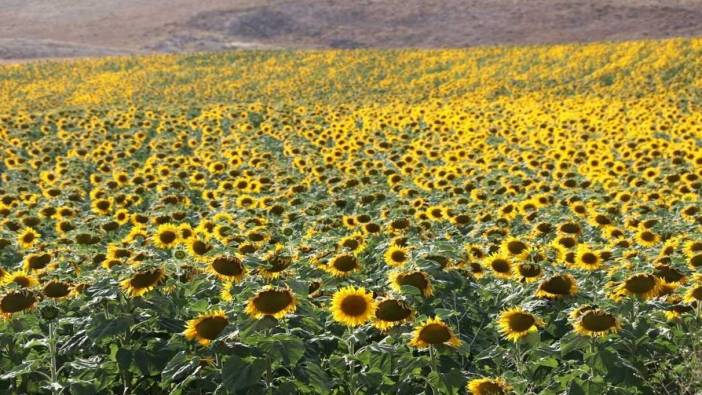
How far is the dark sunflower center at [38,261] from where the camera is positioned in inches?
214

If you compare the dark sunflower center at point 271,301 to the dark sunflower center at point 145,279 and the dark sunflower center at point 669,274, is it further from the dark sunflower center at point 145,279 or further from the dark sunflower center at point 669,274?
the dark sunflower center at point 669,274

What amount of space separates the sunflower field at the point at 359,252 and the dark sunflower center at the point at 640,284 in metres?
0.01

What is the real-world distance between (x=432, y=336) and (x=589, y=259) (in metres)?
2.41

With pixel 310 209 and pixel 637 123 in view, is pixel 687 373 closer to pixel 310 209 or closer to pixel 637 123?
pixel 310 209

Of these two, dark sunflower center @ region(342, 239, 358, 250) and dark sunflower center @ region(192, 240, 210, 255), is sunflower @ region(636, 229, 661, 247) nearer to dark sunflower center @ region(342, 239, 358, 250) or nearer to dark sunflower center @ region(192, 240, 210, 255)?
dark sunflower center @ region(342, 239, 358, 250)

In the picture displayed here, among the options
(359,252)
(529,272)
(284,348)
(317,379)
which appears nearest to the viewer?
(284,348)

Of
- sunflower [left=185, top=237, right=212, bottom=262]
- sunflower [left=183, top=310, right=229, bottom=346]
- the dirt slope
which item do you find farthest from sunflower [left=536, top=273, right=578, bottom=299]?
the dirt slope

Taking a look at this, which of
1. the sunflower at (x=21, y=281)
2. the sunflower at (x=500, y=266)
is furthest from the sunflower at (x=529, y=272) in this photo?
the sunflower at (x=21, y=281)

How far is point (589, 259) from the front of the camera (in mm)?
5449

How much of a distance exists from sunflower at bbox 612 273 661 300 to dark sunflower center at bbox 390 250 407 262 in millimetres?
1543

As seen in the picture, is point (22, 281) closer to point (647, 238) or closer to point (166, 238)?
point (166, 238)

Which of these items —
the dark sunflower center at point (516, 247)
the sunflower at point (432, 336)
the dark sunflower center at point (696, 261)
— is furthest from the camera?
the dark sunflower center at point (516, 247)

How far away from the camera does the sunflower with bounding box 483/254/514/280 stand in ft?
16.8

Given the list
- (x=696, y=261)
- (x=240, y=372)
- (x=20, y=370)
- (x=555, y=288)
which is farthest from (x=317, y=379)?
(x=696, y=261)
